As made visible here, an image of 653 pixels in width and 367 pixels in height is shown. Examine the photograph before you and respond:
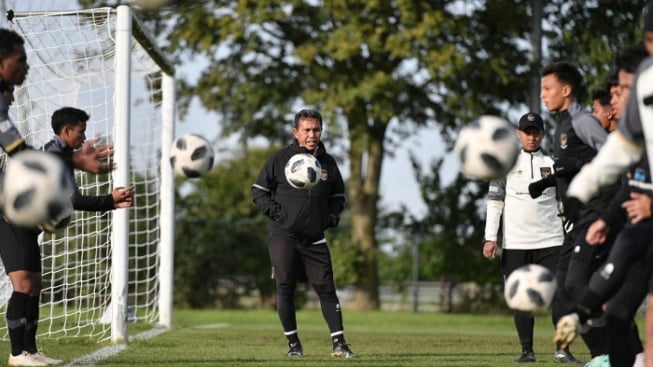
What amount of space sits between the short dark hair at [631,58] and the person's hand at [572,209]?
1.62 meters

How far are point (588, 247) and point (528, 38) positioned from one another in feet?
70.2

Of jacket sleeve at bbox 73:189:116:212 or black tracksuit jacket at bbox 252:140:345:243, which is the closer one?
jacket sleeve at bbox 73:189:116:212

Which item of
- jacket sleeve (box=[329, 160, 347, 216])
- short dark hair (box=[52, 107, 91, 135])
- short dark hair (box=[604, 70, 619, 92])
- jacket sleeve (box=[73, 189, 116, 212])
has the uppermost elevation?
short dark hair (box=[604, 70, 619, 92])

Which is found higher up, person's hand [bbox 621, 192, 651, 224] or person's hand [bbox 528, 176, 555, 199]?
person's hand [bbox 528, 176, 555, 199]

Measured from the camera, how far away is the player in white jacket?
36.5 feet

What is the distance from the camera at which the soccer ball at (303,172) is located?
10.3 meters

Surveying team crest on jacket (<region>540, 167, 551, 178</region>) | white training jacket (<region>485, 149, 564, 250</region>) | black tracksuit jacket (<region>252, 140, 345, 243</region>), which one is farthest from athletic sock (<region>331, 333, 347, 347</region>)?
team crest on jacket (<region>540, 167, 551, 178</region>)

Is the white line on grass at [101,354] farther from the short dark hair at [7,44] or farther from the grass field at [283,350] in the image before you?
the short dark hair at [7,44]

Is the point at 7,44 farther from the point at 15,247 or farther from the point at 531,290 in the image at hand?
the point at 531,290

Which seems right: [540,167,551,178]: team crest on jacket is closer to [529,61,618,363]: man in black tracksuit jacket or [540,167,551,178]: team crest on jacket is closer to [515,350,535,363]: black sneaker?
[515,350,535,363]: black sneaker

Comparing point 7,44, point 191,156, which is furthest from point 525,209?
point 7,44

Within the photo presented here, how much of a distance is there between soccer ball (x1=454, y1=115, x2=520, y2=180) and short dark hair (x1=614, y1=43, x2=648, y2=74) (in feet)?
3.20

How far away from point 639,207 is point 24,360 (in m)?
4.37

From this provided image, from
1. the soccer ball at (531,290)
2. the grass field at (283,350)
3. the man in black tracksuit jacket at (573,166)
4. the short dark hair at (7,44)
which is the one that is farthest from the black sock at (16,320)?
the man in black tracksuit jacket at (573,166)
